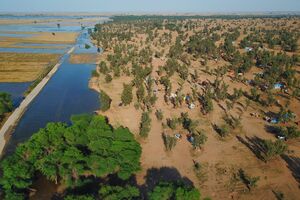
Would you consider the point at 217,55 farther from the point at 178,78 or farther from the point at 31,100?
the point at 31,100

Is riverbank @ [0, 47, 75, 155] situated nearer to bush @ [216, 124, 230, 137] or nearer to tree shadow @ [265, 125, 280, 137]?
bush @ [216, 124, 230, 137]

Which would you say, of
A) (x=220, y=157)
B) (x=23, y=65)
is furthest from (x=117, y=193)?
(x=23, y=65)

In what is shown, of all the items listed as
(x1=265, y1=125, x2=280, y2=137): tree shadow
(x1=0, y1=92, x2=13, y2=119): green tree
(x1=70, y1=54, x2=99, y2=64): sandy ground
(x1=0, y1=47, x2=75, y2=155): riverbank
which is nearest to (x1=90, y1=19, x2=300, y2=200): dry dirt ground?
(x1=265, y1=125, x2=280, y2=137): tree shadow

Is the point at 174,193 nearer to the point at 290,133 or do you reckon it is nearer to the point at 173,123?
the point at 173,123

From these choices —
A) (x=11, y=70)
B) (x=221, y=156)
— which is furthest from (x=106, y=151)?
(x=11, y=70)

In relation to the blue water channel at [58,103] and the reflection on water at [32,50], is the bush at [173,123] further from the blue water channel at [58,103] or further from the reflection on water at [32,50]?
the reflection on water at [32,50]

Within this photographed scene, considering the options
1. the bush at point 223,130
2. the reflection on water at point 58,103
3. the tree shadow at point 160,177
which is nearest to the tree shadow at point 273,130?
the bush at point 223,130
